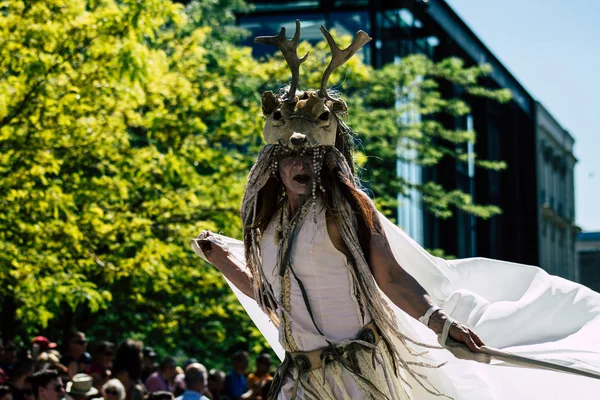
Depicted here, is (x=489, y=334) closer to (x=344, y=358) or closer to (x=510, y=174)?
(x=344, y=358)

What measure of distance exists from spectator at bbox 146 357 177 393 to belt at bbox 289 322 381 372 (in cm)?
717

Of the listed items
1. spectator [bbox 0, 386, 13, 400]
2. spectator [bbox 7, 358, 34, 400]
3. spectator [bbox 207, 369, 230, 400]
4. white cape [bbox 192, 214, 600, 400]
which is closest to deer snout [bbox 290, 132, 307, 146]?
white cape [bbox 192, 214, 600, 400]

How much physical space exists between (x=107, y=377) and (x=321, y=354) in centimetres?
658

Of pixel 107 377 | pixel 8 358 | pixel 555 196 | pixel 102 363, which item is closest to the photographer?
pixel 107 377

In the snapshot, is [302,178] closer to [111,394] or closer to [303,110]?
[303,110]

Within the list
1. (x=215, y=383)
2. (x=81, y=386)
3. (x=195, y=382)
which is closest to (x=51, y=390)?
(x=81, y=386)

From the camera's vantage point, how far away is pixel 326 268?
5.09 meters

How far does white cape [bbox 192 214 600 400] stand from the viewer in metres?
5.23

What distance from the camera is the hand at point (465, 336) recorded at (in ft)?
14.8

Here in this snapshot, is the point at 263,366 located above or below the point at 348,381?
below

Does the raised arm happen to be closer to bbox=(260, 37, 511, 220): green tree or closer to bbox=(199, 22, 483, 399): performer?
bbox=(199, 22, 483, 399): performer

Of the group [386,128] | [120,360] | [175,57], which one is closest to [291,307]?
[120,360]

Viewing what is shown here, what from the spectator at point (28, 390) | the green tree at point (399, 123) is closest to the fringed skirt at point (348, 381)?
the spectator at point (28, 390)

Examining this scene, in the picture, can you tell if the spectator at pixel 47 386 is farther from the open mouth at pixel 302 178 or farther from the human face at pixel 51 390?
the open mouth at pixel 302 178
